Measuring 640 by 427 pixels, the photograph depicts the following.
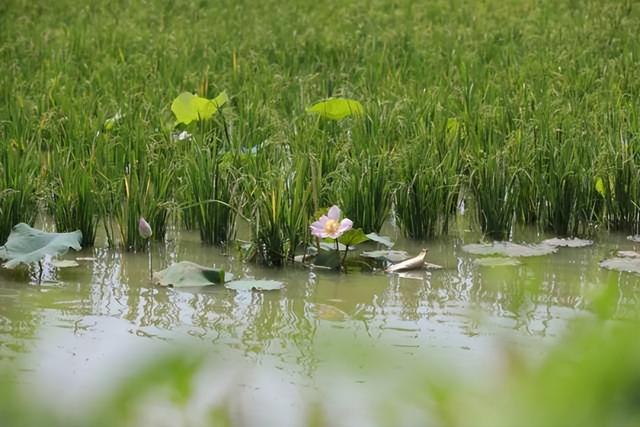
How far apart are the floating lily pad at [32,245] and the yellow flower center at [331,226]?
2.35 feet

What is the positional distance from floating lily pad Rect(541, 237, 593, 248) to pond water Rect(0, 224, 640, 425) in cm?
3

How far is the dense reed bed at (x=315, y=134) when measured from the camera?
3949 mm

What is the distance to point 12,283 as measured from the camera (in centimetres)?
342

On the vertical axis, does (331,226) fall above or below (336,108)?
below

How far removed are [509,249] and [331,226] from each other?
607 mm

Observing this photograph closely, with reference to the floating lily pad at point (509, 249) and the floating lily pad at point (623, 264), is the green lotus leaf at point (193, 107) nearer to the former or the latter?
the floating lily pad at point (509, 249)

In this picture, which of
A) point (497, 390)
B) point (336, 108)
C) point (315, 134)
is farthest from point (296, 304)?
point (497, 390)

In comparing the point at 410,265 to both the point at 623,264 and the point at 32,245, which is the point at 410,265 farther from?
the point at 32,245

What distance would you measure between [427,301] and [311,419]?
2.45 metres

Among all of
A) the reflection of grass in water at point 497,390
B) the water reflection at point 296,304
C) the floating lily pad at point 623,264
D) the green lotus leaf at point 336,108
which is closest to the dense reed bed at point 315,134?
the green lotus leaf at point 336,108

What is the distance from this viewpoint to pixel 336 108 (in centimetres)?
484

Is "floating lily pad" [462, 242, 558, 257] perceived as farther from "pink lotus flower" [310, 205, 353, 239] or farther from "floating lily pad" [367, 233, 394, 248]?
"pink lotus flower" [310, 205, 353, 239]

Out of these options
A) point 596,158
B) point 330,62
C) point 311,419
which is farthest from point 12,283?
point 330,62

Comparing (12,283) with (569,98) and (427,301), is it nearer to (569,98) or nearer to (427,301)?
(427,301)
